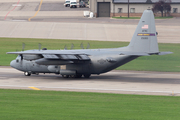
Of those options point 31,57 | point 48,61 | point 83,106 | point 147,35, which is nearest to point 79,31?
point 31,57

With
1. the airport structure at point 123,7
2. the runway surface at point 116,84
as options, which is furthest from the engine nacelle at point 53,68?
the airport structure at point 123,7

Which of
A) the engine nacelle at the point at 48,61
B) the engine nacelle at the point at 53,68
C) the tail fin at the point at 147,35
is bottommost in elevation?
the engine nacelle at the point at 53,68

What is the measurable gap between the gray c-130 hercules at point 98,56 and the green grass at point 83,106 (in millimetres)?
7517

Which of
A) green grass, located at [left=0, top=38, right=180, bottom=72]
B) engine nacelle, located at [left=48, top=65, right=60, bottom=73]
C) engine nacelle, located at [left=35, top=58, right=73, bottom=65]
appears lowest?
green grass, located at [left=0, top=38, right=180, bottom=72]

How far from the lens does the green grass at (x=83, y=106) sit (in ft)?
52.4

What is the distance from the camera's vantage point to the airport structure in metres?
106

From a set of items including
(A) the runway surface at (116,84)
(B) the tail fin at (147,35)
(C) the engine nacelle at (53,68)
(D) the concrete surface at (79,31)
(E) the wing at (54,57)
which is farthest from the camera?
(D) the concrete surface at (79,31)

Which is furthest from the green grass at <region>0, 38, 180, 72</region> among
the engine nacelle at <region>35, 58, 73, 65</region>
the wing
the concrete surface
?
the engine nacelle at <region>35, 58, 73, 65</region>

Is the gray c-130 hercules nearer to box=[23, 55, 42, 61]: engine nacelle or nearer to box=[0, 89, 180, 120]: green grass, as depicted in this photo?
box=[23, 55, 42, 61]: engine nacelle

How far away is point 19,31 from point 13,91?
48122 millimetres

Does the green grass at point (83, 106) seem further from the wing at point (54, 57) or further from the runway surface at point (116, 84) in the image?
the wing at point (54, 57)

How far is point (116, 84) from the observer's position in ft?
92.3

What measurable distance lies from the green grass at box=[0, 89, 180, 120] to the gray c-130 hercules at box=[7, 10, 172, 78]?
296 inches

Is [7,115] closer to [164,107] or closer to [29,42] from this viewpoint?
[164,107]
